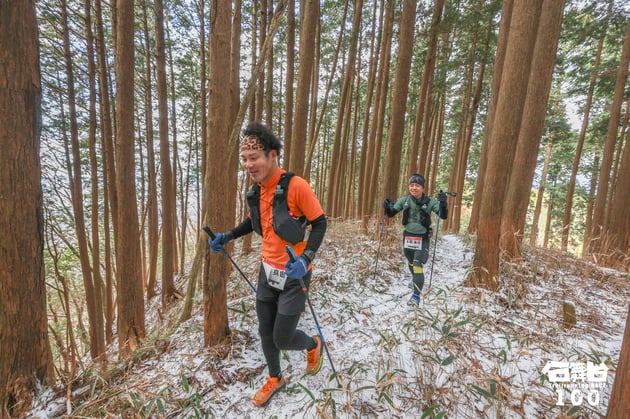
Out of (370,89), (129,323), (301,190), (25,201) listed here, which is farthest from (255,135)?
(370,89)

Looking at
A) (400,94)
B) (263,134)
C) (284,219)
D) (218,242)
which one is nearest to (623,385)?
(284,219)

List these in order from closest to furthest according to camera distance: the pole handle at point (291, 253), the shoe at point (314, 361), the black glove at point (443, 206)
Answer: the pole handle at point (291, 253), the shoe at point (314, 361), the black glove at point (443, 206)

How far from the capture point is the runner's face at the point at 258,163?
207cm

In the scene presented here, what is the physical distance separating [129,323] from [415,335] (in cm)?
504

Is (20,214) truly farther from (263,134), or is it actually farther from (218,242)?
(263,134)

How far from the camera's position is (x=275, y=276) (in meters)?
2.19

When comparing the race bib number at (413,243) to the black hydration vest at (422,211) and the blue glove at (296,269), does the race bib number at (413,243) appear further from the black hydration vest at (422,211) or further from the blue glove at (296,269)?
the blue glove at (296,269)

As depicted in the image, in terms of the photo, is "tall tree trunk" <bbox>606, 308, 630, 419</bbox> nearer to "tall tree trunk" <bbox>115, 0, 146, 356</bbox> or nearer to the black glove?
the black glove

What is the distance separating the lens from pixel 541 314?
338cm

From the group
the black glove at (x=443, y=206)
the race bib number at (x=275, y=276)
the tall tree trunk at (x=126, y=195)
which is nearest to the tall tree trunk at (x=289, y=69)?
the tall tree trunk at (x=126, y=195)

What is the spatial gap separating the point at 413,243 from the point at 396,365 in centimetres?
208

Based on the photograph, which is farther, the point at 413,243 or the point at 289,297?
the point at 413,243

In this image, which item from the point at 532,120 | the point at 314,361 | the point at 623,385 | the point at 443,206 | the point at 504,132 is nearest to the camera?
the point at 623,385
